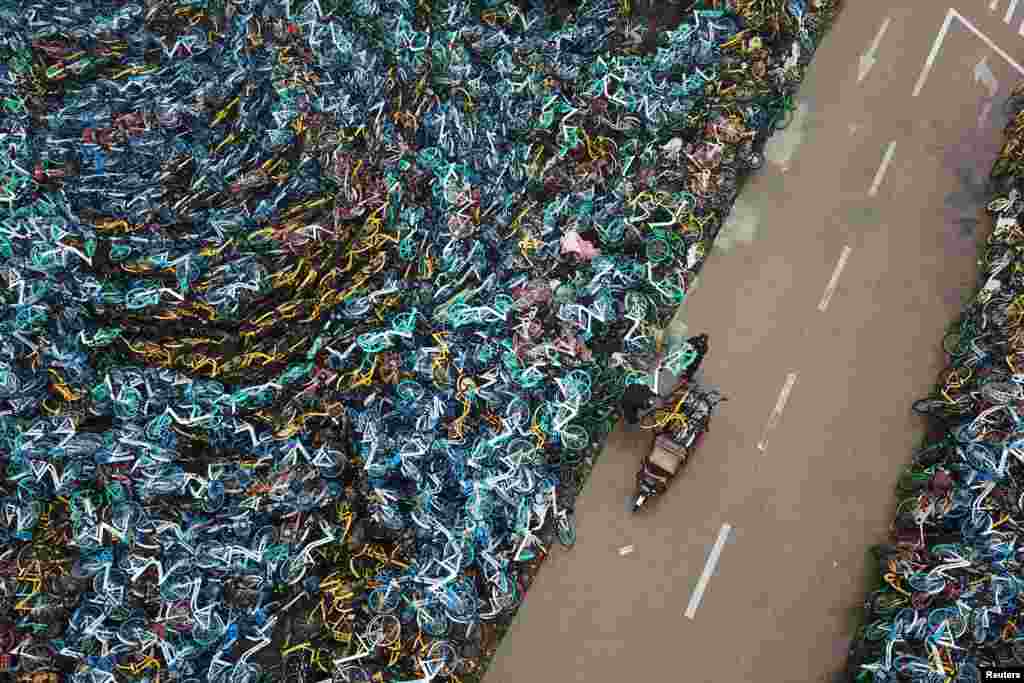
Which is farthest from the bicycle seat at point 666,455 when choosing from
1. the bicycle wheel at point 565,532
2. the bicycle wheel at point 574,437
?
the bicycle wheel at point 565,532

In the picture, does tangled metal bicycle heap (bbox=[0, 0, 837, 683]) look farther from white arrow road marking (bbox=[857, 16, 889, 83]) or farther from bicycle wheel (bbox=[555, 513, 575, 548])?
white arrow road marking (bbox=[857, 16, 889, 83])

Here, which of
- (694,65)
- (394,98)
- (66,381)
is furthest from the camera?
(694,65)

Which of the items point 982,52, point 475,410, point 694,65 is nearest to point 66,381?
point 475,410

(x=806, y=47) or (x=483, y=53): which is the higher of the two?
(x=806, y=47)

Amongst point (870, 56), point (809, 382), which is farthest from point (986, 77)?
point (809, 382)

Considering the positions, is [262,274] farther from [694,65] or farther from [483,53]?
[694,65]

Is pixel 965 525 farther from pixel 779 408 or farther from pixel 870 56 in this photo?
pixel 870 56

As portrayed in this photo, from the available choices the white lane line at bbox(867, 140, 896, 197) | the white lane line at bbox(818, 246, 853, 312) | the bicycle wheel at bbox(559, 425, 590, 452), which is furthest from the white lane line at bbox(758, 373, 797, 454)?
the white lane line at bbox(867, 140, 896, 197)
